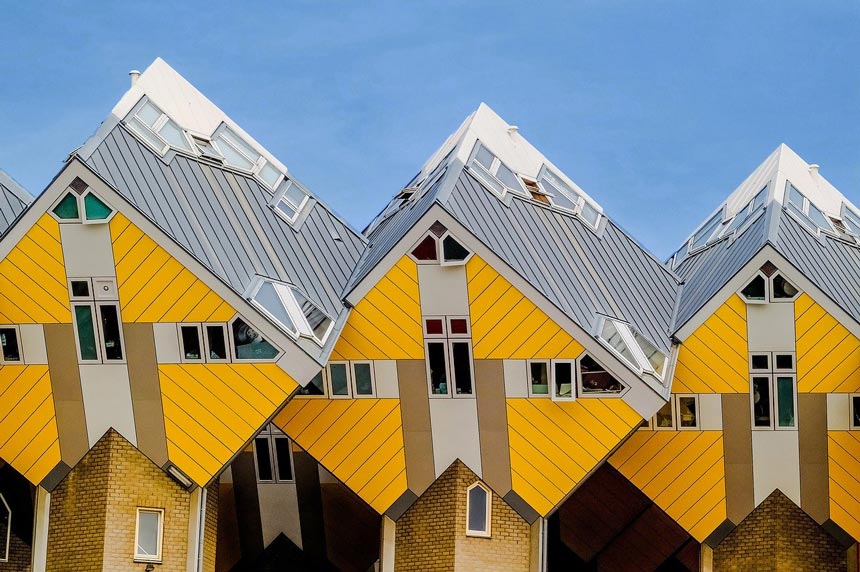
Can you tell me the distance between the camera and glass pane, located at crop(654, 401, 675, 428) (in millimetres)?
44125

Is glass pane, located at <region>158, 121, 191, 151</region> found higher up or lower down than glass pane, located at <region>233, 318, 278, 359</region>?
higher up

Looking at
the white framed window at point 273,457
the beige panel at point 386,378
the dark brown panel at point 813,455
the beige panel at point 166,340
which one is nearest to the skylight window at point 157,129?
the beige panel at point 166,340

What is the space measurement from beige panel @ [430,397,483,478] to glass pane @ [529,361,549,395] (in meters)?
1.78

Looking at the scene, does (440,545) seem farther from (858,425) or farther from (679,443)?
(858,425)

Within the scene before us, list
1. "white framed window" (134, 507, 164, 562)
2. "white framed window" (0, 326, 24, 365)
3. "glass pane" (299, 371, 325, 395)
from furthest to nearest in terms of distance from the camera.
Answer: "glass pane" (299, 371, 325, 395)
"white framed window" (0, 326, 24, 365)
"white framed window" (134, 507, 164, 562)

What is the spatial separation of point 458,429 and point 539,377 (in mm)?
2744

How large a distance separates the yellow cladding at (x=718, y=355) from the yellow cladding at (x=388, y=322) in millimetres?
8162

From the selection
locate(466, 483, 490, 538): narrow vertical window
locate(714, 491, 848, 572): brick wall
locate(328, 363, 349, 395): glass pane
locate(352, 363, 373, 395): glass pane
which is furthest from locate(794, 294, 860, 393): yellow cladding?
locate(328, 363, 349, 395): glass pane

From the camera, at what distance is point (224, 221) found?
142ft

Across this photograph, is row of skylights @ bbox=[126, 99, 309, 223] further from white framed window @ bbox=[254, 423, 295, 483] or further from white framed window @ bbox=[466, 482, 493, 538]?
white framed window @ bbox=[466, 482, 493, 538]

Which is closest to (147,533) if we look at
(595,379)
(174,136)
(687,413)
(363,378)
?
(363,378)

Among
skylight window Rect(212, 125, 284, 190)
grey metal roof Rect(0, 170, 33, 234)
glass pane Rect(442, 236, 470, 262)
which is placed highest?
skylight window Rect(212, 125, 284, 190)

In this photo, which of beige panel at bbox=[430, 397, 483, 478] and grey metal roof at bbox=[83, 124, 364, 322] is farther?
beige panel at bbox=[430, 397, 483, 478]

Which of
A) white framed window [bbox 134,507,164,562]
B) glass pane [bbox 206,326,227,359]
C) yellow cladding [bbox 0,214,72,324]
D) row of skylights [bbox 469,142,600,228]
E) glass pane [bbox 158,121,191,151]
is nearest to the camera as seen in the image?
yellow cladding [bbox 0,214,72,324]
